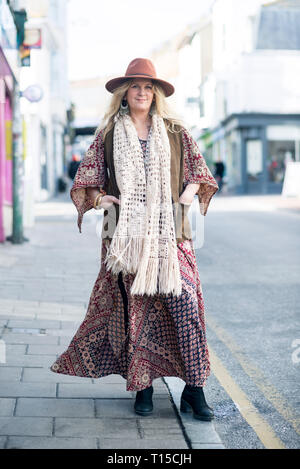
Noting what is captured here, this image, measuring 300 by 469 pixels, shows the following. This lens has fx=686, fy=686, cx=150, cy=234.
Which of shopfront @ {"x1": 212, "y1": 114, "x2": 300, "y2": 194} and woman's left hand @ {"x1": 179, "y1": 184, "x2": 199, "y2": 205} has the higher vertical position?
shopfront @ {"x1": 212, "y1": 114, "x2": 300, "y2": 194}

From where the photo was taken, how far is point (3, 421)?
11.3 ft

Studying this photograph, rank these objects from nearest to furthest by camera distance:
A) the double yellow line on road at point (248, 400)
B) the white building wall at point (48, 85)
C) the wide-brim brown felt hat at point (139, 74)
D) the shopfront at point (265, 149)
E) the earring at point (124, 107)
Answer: the double yellow line on road at point (248, 400)
the wide-brim brown felt hat at point (139, 74)
the earring at point (124, 107)
the white building wall at point (48, 85)
the shopfront at point (265, 149)

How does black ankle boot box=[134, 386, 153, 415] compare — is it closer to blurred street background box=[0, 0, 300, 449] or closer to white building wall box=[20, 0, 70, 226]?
blurred street background box=[0, 0, 300, 449]

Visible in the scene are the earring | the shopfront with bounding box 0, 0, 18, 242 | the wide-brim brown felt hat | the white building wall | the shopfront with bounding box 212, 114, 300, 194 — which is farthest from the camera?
the shopfront with bounding box 212, 114, 300, 194

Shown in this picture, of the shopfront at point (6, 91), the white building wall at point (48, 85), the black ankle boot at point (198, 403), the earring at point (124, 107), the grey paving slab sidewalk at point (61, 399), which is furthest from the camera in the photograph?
the white building wall at point (48, 85)

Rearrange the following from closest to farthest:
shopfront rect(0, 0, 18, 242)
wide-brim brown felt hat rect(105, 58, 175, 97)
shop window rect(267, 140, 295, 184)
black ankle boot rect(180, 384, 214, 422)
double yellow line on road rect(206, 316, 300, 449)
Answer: double yellow line on road rect(206, 316, 300, 449) < black ankle boot rect(180, 384, 214, 422) < wide-brim brown felt hat rect(105, 58, 175, 97) < shopfront rect(0, 0, 18, 242) < shop window rect(267, 140, 295, 184)

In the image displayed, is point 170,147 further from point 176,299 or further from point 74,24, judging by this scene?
point 74,24

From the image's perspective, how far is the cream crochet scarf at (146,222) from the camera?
349 centimetres

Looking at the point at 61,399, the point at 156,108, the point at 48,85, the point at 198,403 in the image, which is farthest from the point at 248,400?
the point at 48,85

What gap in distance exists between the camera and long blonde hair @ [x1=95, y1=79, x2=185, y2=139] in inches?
148

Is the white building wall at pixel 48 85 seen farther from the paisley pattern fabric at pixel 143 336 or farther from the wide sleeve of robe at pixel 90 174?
the paisley pattern fabric at pixel 143 336

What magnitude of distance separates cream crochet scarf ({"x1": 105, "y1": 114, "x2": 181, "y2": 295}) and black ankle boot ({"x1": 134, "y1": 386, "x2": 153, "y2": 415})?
0.56m

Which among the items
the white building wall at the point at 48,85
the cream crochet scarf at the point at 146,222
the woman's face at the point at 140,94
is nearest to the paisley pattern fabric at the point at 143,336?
the cream crochet scarf at the point at 146,222

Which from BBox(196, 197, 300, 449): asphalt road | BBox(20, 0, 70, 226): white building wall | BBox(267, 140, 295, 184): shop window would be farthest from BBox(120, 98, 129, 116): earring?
BBox(267, 140, 295, 184): shop window
